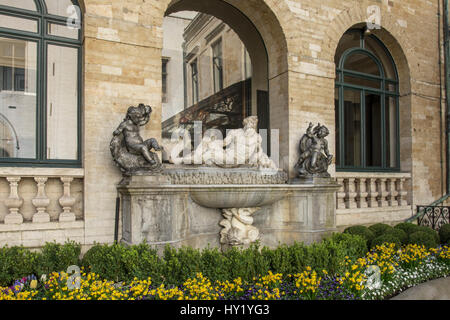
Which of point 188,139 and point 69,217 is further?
point 188,139

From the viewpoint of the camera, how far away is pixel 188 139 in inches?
344

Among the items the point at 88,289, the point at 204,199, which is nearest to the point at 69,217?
the point at 88,289

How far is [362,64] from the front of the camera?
11.5 meters

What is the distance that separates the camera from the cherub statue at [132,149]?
20.9 feet

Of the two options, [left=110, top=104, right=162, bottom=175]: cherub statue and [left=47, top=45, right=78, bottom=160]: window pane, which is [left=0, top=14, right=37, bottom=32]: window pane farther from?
[left=110, top=104, right=162, bottom=175]: cherub statue

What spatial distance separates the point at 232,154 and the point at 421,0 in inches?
338

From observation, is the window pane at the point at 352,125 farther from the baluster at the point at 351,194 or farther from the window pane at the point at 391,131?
the window pane at the point at 391,131

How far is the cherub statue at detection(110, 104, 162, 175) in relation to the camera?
6373 millimetres

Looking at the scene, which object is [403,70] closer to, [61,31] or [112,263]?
[61,31]

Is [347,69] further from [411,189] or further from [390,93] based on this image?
[411,189]


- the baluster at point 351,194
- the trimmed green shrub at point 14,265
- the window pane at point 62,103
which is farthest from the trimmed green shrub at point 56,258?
the baluster at point 351,194

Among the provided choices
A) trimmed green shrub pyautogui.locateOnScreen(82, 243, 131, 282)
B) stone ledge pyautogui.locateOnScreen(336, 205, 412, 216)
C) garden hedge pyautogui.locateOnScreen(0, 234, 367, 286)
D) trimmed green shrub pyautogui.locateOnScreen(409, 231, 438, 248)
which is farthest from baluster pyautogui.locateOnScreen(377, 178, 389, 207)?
trimmed green shrub pyautogui.locateOnScreen(82, 243, 131, 282)
